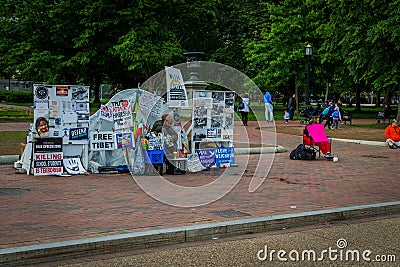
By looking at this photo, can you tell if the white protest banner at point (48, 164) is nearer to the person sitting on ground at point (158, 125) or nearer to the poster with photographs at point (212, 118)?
the person sitting on ground at point (158, 125)

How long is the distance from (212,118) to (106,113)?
9.05 feet

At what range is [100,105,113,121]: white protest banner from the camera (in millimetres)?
13469

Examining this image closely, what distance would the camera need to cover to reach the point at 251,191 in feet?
36.5

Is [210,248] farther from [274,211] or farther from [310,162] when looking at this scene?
[310,162]

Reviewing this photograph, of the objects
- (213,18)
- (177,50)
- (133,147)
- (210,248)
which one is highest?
(213,18)

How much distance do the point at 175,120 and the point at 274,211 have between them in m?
5.14

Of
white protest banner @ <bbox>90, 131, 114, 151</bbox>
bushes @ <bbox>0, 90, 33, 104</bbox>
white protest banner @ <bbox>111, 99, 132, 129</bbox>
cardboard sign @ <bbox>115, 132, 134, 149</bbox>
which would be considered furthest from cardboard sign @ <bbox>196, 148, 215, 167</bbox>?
bushes @ <bbox>0, 90, 33, 104</bbox>

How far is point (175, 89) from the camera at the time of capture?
15.0 metres

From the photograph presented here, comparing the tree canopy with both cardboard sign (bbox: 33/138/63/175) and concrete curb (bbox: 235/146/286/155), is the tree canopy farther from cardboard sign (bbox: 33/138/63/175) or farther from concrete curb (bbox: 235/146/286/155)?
cardboard sign (bbox: 33/138/63/175)

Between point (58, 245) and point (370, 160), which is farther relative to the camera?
point (370, 160)

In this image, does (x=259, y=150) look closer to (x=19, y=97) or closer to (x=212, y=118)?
(x=212, y=118)

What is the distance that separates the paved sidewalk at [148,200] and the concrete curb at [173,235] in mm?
316

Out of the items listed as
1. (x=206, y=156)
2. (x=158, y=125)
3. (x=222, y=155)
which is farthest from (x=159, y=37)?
(x=158, y=125)

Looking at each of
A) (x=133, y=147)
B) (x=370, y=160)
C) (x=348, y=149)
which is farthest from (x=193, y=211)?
(x=348, y=149)
